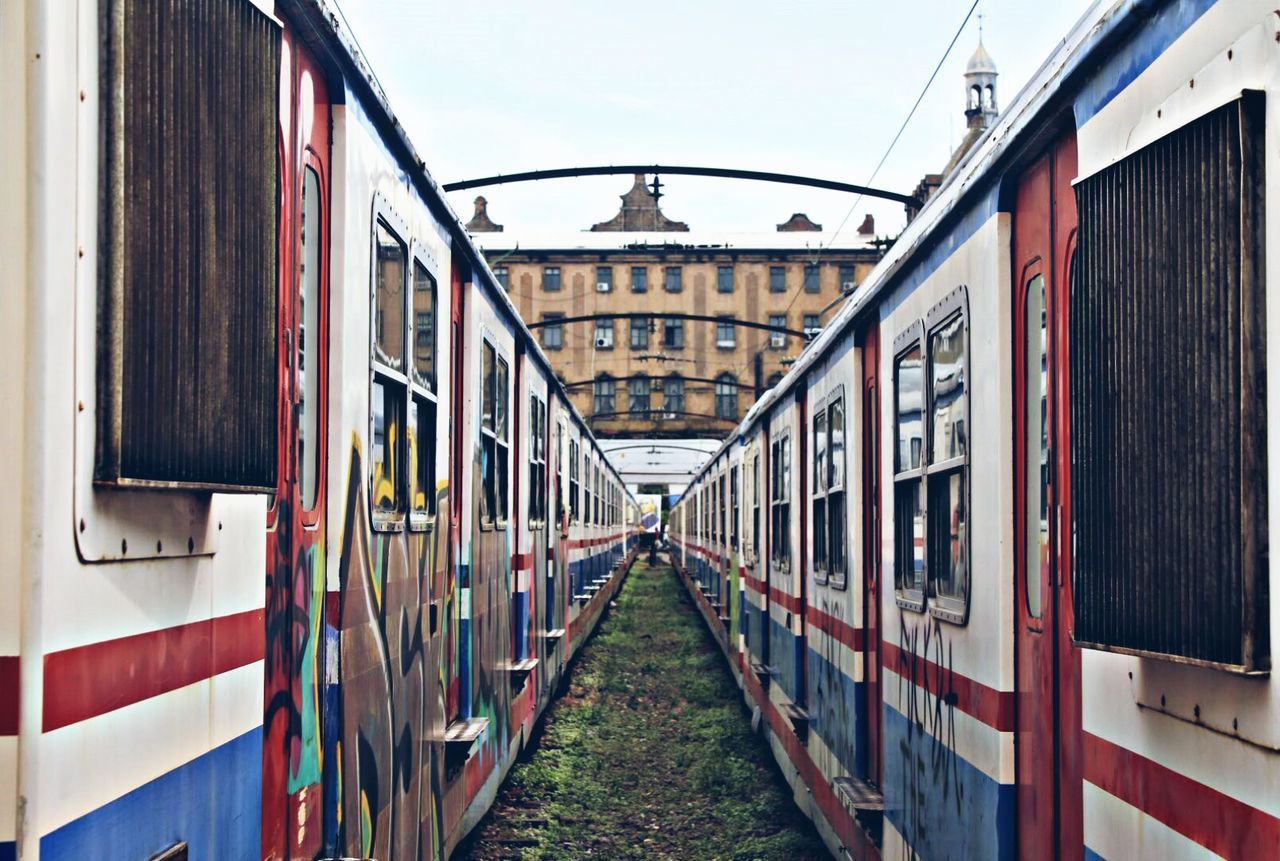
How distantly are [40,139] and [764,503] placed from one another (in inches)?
392

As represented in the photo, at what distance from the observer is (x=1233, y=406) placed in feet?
7.95

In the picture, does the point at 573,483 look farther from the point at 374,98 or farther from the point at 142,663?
the point at 142,663

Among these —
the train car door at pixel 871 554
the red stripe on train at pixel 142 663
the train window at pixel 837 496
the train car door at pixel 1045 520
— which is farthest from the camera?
the train window at pixel 837 496

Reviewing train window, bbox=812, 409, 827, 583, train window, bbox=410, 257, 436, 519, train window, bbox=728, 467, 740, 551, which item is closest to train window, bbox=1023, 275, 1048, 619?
train window, bbox=410, 257, 436, 519

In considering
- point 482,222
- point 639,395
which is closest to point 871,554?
point 639,395

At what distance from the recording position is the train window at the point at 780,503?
400 inches

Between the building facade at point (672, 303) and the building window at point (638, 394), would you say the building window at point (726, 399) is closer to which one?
the building facade at point (672, 303)

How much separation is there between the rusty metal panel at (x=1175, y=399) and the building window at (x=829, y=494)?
4.26 metres

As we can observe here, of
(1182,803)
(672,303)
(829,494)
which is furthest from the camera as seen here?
(672,303)

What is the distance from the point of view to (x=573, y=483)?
16.4 metres

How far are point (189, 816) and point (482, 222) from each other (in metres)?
70.1

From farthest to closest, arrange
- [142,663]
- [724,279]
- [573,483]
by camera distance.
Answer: [724,279]
[573,483]
[142,663]

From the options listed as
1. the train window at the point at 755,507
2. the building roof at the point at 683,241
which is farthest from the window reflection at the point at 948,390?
the building roof at the point at 683,241

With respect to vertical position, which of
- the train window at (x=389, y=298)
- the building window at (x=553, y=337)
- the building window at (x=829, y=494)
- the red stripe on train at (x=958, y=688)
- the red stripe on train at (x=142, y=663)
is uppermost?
the building window at (x=553, y=337)
